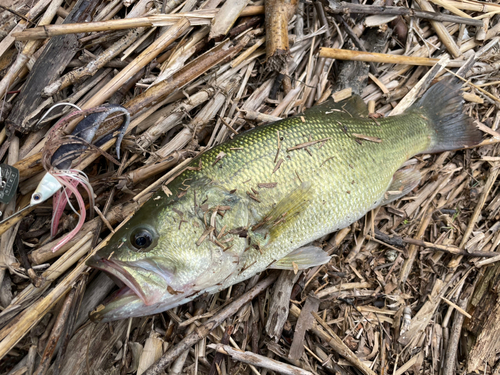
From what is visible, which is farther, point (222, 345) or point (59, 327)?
point (222, 345)

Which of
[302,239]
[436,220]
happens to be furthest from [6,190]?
[436,220]

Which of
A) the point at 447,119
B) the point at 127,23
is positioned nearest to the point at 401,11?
the point at 447,119

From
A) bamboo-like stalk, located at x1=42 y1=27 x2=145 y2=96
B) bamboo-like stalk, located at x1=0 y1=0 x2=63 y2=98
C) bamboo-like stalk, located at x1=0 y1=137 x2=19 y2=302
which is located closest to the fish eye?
bamboo-like stalk, located at x1=0 y1=137 x2=19 y2=302

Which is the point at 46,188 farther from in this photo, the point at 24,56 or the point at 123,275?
the point at 24,56

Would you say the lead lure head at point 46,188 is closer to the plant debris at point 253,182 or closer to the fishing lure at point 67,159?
the fishing lure at point 67,159

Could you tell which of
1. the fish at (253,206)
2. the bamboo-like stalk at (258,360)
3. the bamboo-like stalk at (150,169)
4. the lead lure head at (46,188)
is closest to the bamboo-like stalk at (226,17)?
the fish at (253,206)

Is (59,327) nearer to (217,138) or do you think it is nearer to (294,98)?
(217,138)

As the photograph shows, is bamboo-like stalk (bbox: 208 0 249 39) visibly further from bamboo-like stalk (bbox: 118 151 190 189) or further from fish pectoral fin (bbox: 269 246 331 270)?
fish pectoral fin (bbox: 269 246 331 270)
